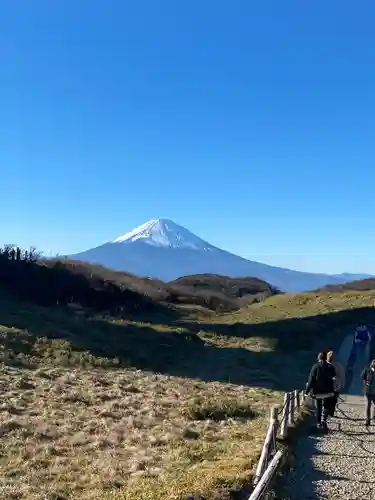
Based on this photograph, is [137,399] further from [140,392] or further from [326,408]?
[326,408]

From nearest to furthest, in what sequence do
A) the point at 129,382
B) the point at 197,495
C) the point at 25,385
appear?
the point at 197,495
the point at 25,385
the point at 129,382

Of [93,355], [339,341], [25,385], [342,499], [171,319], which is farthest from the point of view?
[171,319]

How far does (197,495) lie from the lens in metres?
8.14

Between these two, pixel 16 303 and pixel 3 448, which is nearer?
pixel 3 448

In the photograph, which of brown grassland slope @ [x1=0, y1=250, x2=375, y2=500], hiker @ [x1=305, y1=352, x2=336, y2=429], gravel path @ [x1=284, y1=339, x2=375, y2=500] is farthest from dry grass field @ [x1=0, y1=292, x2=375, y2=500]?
hiker @ [x1=305, y1=352, x2=336, y2=429]

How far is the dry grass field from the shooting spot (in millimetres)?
10031

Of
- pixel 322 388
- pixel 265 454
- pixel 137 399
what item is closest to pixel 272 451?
pixel 265 454

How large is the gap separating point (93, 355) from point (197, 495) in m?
20.8

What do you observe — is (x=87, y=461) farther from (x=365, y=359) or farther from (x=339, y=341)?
(x=339, y=341)

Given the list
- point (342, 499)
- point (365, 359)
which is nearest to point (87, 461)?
point (342, 499)

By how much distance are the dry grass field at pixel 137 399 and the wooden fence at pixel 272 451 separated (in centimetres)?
35

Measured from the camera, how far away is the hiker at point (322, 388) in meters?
14.4

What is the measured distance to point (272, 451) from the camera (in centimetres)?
1036

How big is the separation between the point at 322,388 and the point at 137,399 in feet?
21.7
